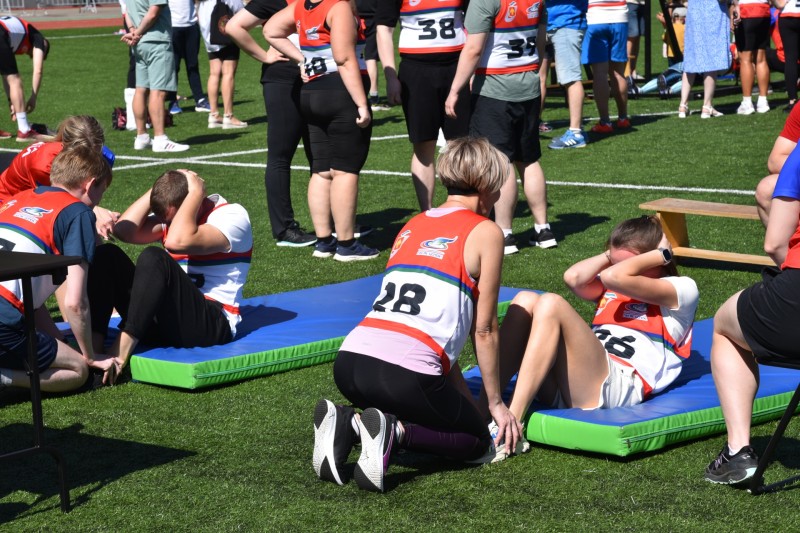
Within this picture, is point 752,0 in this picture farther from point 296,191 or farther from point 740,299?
point 740,299

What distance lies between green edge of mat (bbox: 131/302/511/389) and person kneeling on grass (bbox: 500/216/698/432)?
4.42ft

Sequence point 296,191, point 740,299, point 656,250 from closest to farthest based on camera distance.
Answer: point 740,299 → point 656,250 → point 296,191

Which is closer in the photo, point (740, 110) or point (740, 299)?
point (740, 299)

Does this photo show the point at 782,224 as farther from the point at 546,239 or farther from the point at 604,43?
the point at 604,43

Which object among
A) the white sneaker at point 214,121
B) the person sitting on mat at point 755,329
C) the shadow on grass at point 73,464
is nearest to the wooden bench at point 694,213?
the person sitting on mat at point 755,329

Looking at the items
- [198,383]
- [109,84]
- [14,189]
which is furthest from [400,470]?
[109,84]

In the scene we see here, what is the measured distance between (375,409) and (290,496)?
0.43 meters

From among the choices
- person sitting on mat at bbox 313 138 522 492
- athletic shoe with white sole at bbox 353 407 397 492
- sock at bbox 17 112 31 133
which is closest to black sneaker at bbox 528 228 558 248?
person sitting on mat at bbox 313 138 522 492

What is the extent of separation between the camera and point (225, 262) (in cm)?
558

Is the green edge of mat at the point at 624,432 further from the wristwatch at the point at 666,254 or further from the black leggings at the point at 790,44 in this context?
the black leggings at the point at 790,44

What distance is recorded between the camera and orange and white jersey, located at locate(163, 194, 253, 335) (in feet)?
18.1

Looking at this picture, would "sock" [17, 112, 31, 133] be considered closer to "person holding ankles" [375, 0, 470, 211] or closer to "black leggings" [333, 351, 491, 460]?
"person holding ankles" [375, 0, 470, 211]

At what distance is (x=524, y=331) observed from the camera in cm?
440

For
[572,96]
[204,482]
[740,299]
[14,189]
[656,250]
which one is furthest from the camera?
[572,96]
